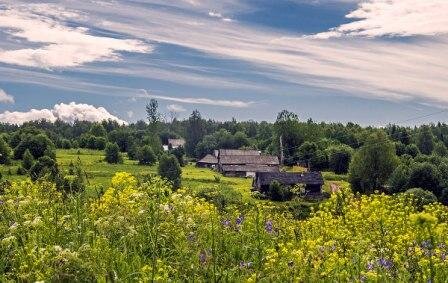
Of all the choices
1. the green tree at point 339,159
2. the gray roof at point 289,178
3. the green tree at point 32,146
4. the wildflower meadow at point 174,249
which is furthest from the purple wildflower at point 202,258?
the green tree at point 32,146

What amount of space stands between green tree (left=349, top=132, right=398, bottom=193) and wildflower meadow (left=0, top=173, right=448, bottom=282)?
85215 mm

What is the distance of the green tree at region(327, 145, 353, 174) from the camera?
4710 inches

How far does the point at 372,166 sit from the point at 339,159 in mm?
26190

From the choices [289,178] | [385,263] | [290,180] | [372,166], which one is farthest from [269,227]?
[372,166]

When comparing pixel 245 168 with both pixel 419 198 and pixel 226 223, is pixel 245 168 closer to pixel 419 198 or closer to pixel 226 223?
pixel 419 198

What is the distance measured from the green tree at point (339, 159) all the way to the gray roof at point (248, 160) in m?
15.2

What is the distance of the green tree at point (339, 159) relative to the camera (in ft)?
392

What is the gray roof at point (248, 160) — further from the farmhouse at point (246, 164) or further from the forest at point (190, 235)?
the forest at point (190, 235)

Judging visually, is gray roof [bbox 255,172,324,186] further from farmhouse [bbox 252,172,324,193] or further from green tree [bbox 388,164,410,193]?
green tree [bbox 388,164,410,193]

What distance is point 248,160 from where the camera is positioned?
13175 cm

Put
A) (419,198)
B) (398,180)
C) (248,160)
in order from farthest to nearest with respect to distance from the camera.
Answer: (248,160), (398,180), (419,198)

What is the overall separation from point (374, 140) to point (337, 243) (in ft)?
300

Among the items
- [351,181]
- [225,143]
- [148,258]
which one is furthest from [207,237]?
[225,143]

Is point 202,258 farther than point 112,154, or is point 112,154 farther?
point 112,154
